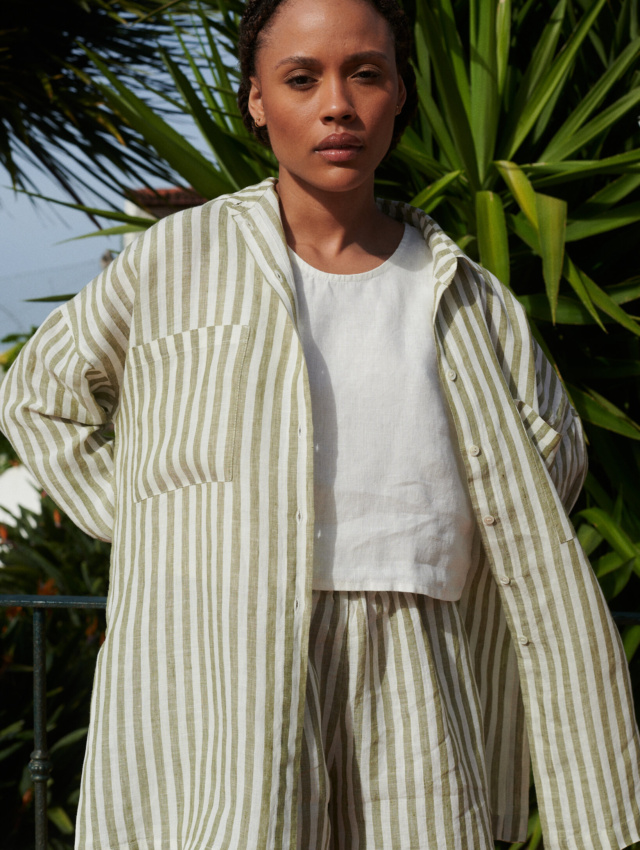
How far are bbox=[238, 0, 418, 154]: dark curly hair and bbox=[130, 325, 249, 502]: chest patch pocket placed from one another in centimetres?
42

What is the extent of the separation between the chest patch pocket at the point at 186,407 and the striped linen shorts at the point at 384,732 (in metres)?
0.22

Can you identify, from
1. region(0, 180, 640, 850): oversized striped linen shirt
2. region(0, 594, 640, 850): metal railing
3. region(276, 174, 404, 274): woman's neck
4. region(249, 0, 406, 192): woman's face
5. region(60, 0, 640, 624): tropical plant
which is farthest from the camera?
region(60, 0, 640, 624): tropical plant

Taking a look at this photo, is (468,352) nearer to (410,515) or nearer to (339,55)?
(410,515)

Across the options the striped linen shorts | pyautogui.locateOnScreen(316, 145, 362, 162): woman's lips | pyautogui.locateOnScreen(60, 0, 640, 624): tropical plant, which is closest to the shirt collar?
pyautogui.locateOnScreen(316, 145, 362, 162): woman's lips

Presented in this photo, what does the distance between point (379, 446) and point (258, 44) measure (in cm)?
58

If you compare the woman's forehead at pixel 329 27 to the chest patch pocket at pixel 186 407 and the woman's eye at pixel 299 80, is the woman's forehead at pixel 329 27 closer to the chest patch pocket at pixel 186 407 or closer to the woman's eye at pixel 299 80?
the woman's eye at pixel 299 80

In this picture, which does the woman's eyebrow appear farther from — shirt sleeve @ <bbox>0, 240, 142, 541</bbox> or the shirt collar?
shirt sleeve @ <bbox>0, 240, 142, 541</bbox>

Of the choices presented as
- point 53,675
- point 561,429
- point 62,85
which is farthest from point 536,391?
point 62,85

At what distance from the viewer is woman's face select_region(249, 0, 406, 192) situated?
1.25m

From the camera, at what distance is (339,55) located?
125cm

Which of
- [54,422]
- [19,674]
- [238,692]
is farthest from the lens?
[19,674]

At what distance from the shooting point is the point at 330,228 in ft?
4.51

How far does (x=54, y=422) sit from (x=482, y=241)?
53.4 inches

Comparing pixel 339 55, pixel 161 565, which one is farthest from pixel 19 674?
pixel 339 55
